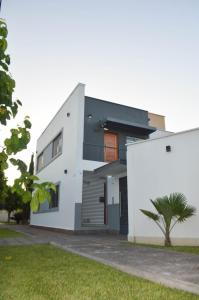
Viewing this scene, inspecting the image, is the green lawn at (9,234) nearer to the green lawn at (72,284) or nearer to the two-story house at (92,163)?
the two-story house at (92,163)

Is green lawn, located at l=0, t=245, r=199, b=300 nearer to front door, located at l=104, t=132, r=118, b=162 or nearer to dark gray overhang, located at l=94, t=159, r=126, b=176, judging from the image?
dark gray overhang, located at l=94, t=159, r=126, b=176

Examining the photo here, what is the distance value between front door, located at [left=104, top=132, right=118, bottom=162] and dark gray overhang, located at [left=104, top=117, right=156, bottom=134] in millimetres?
606

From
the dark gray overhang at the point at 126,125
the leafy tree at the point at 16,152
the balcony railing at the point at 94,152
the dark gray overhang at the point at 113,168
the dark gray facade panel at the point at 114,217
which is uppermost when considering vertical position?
the dark gray overhang at the point at 126,125

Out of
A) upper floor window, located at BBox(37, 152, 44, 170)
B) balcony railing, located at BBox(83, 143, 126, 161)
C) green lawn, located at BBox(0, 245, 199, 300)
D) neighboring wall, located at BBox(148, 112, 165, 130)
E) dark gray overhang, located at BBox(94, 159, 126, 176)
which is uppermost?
neighboring wall, located at BBox(148, 112, 165, 130)

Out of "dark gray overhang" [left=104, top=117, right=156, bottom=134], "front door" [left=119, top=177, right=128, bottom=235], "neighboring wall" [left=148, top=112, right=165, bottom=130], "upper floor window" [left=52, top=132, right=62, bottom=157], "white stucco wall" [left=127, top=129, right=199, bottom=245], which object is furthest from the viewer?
"neighboring wall" [left=148, top=112, right=165, bottom=130]

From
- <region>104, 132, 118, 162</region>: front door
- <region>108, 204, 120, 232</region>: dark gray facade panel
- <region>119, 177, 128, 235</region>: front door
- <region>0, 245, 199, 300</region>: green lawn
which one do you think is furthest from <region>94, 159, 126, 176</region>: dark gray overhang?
<region>0, 245, 199, 300</region>: green lawn

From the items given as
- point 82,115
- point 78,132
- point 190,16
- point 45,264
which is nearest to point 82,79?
point 82,115

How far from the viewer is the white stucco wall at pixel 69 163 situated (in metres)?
13.2

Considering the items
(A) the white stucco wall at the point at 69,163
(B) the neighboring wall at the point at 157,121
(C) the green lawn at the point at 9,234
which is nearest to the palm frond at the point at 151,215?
(A) the white stucco wall at the point at 69,163

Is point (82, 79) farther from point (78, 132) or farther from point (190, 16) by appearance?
point (190, 16)

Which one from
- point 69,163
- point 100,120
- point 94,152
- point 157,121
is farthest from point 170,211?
point 157,121

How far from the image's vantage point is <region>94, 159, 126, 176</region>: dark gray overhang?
11.5 metres

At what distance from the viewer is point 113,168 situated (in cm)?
1254

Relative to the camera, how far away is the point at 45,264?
16.3 feet
